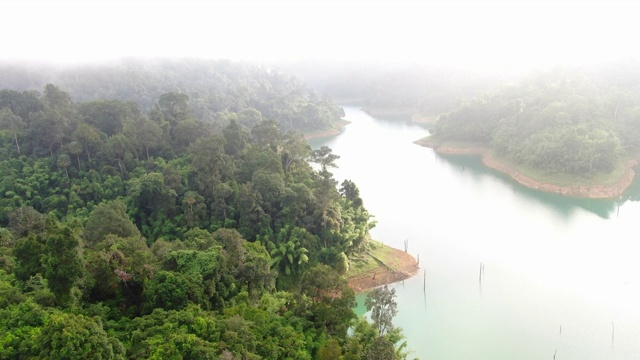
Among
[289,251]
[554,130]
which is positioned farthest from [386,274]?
[554,130]

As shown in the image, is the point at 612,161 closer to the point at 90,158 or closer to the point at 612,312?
the point at 612,312

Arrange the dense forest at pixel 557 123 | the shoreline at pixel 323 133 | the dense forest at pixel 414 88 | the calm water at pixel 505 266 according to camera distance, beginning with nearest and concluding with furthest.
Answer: the calm water at pixel 505 266 → the dense forest at pixel 557 123 → the shoreline at pixel 323 133 → the dense forest at pixel 414 88

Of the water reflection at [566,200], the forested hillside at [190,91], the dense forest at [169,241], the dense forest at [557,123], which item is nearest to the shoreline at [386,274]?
the dense forest at [169,241]

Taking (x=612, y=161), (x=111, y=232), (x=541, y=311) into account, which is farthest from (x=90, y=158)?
(x=612, y=161)

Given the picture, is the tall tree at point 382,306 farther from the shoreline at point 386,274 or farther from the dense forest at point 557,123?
the dense forest at point 557,123

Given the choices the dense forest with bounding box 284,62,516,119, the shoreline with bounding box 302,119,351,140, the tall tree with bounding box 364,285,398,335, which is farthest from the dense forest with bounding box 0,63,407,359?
the dense forest with bounding box 284,62,516,119

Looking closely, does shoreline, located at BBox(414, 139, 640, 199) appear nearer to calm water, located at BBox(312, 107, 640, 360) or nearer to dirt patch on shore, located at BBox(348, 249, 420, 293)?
calm water, located at BBox(312, 107, 640, 360)
